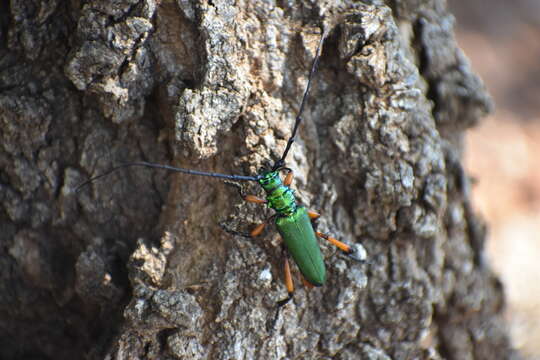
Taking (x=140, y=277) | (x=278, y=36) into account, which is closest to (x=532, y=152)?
(x=278, y=36)

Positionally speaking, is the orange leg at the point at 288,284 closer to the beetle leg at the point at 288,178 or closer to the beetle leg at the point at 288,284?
the beetle leg at the point at 288,284

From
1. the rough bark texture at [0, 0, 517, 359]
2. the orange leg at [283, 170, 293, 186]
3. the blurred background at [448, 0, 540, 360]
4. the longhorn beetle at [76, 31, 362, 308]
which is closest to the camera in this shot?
the rough bark texture at [0, 0, 517, 359]

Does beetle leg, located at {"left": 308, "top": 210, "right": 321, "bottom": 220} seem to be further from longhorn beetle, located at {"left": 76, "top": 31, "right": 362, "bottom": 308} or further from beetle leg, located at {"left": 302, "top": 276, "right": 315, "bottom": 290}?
beetle leg, located at {"left": 302, "top": 276, "right": 315, "bottom": 290}

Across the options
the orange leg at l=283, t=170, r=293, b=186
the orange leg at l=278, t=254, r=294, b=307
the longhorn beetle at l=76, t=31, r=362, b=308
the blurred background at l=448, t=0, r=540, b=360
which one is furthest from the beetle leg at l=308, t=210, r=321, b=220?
the blurred background at l=448, t=0, r=540, b=360

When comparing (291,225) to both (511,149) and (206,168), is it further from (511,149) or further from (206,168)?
(511,149)

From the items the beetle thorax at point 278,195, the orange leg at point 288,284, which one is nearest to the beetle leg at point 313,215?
the beetle thorax at point 278,195
